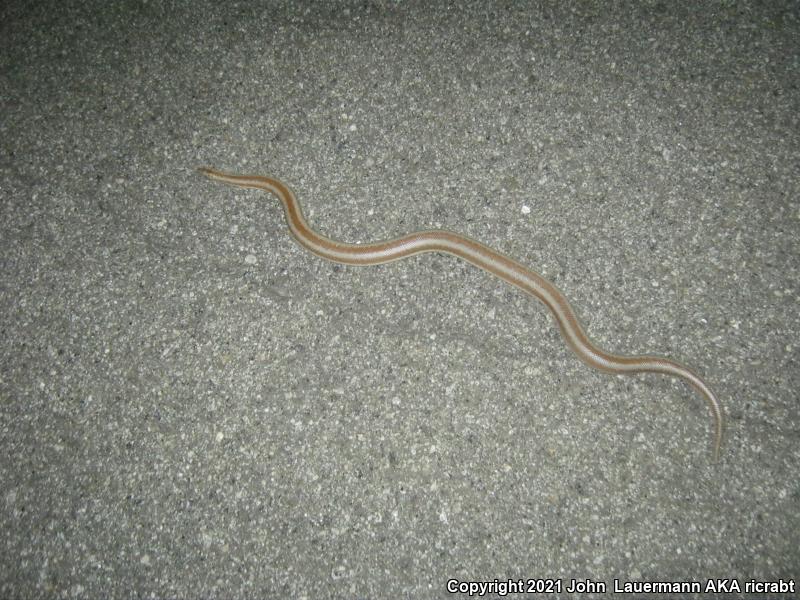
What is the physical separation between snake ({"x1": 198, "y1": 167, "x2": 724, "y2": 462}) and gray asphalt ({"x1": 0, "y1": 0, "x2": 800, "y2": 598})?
0.18 ft

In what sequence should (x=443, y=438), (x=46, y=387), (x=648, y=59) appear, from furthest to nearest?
(x=648, y=59)
(x=46, y=387)
(x=443, y=438)

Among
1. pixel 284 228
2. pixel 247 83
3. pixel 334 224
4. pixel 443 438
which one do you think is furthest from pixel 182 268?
pixel 443 438

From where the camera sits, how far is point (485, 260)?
6.28 feet

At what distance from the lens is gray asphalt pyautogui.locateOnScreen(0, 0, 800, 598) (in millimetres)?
1735

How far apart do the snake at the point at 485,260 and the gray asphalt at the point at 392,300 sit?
0.05m

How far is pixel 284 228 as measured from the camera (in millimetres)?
2057

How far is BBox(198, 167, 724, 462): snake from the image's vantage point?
5.82 feet

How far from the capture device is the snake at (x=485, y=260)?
1773 millimetres

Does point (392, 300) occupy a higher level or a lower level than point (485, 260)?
lower

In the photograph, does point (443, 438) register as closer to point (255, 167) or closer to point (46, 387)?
point (255, 167)

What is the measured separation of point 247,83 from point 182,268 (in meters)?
0.99

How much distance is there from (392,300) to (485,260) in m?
0.44

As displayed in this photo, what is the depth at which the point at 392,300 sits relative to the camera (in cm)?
196

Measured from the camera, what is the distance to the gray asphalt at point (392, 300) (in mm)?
1735
